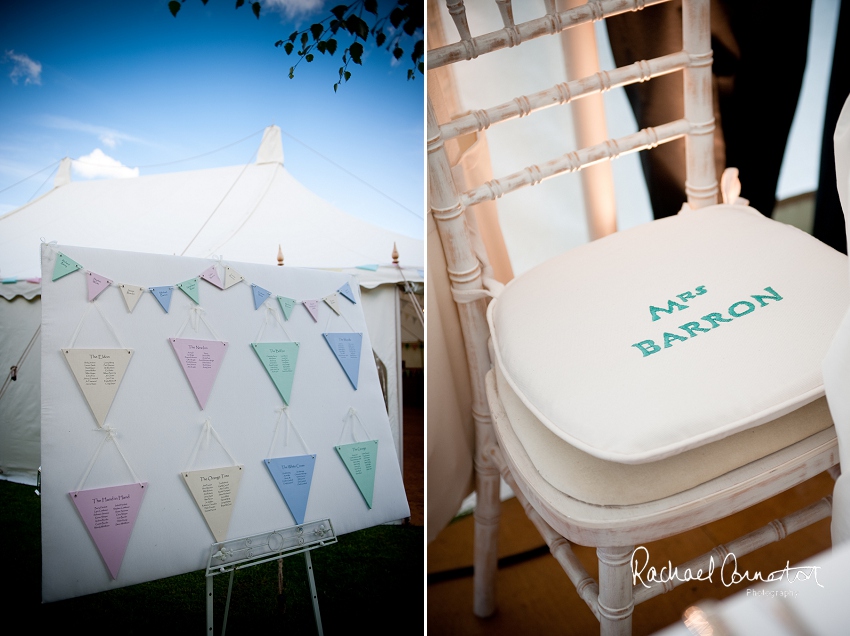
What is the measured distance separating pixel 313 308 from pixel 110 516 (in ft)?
1.48

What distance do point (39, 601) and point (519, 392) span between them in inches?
27.1

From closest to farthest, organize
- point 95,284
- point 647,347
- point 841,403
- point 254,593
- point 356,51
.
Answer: point 841,403
point 647,347
point 95,284
point 254,593
point 356,51

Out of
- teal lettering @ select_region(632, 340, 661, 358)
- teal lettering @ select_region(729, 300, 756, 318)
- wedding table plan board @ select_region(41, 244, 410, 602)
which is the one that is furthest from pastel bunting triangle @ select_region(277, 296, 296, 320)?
teal lettering @ select_region(729, 300, 756, 318)

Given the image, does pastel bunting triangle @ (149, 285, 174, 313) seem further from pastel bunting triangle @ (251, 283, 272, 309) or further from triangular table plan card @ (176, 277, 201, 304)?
pastel bunting triangle @ (251, 283, 272, 309)

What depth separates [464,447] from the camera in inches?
46.4

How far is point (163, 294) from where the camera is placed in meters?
0.87

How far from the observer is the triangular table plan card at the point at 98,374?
30.3 inches

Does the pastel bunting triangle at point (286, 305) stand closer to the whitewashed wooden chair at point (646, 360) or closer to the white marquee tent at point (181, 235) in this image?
the white marquee tent at point (181, 235)

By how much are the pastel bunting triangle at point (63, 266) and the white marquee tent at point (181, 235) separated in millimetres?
31

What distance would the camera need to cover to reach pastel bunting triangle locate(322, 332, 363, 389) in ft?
3.43

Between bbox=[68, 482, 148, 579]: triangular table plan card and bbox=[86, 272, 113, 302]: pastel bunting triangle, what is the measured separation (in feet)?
0.88

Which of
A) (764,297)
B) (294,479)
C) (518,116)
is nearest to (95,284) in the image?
(294,479)

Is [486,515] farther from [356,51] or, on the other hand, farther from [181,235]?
[356,51]

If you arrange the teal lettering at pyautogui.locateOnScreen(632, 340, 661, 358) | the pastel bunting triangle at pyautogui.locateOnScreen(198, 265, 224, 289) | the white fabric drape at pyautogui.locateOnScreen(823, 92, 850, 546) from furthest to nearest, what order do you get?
the pastel bunting triangle at pyautogui.locateOnScreen(198, 265, 224, 289), the teal lettering at pyautogui.locateOnScreen(632, 340, 661, 358), the white fabric drape at pyautogui.locateOnScreen(823, 92, 850, 546)
